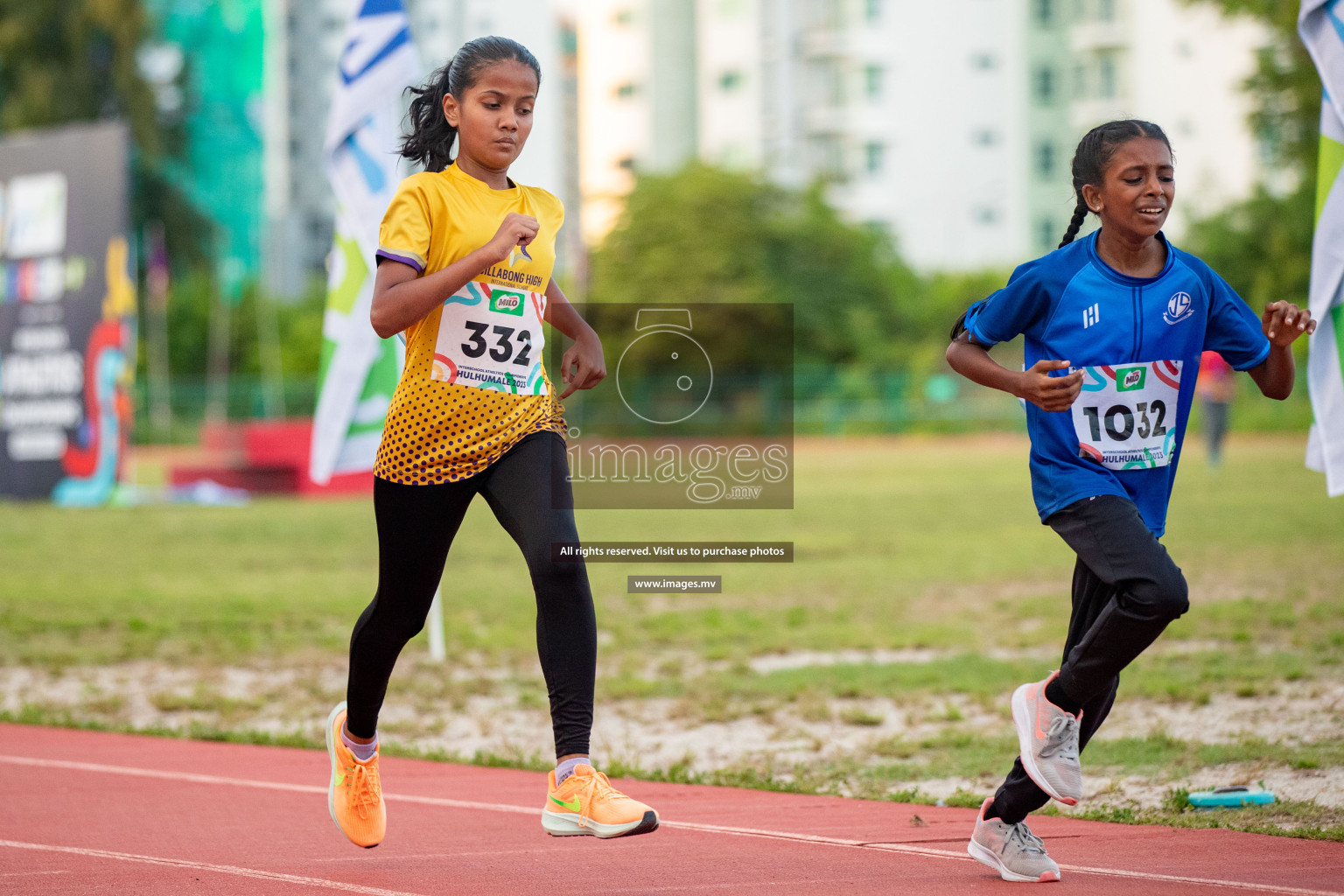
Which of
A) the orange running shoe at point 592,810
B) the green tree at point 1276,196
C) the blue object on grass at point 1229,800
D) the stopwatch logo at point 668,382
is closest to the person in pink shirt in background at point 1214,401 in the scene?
the green tree at point 1276,196

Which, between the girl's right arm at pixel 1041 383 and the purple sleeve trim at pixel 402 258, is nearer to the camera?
the girl's right arm at pixel 1041 383

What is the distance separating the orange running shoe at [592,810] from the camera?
396 centimetres

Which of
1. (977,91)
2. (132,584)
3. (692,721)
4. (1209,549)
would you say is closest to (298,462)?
(132,584)

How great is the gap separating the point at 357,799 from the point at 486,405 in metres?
1.25

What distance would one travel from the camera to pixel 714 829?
5.02 metres

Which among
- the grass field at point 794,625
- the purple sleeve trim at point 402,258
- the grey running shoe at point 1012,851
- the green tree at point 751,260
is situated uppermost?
the green tree at point 751,260

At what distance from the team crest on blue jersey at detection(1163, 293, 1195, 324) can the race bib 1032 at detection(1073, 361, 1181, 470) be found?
119mm

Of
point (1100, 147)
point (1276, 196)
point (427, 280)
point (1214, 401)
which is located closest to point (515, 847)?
point (427, 280)

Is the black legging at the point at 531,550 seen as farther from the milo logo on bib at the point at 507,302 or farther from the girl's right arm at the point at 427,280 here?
the girl's right arm at the point at 427,280

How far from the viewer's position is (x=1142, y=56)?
67.8 m

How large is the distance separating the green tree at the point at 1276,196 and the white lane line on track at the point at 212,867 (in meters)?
36.6

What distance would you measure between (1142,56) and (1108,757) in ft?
221

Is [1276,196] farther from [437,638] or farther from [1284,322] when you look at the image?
[1284,322]

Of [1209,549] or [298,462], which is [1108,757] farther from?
[298,462]
